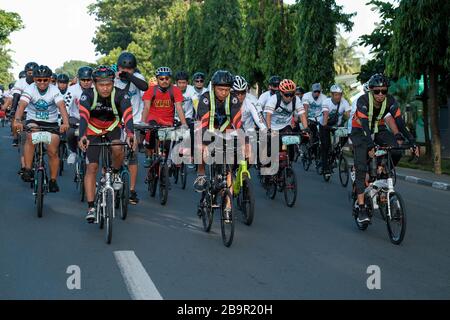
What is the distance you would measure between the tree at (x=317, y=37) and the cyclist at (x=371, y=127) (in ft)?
57.2

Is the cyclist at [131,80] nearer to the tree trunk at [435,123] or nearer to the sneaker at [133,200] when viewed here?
the sneaker at [133,200]

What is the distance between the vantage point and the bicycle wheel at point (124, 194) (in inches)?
398

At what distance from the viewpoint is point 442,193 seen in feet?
48.0

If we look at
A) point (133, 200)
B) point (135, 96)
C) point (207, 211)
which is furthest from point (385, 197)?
point (135, 96)

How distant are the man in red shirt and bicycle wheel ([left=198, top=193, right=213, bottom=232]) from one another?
10.0 feet

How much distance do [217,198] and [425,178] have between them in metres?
8.78

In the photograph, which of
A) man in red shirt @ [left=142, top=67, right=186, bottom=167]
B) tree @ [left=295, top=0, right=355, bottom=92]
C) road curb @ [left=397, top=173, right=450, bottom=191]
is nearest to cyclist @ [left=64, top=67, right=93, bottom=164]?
man in red shirt @ [left=142, top=67, right=186, bottom=167]

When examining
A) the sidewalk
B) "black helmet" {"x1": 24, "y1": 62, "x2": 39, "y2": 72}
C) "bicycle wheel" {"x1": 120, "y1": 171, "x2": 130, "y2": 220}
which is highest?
"black helmet" {"x1": 24, "y1": 62, "x2": 39, "y2": 72}

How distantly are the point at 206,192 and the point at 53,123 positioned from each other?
333cm

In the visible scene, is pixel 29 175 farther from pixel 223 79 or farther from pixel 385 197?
pixel 385 197

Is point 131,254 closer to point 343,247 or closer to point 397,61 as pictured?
point 343,247

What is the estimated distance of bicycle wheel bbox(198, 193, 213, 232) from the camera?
9.21 m

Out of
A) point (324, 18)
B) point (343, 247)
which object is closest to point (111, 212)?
point (343, 247)

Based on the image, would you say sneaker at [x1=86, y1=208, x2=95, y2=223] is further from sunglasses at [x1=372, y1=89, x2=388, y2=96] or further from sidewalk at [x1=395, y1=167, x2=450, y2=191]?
sidewalk at [x1=395, y1=167, x2=450, y2=191]
